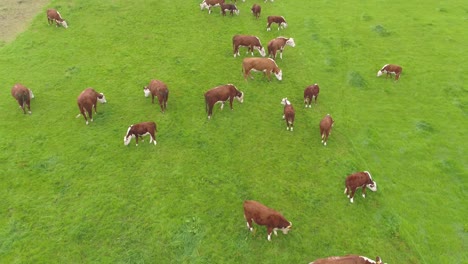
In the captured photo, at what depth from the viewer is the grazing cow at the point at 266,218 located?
37.2 feet

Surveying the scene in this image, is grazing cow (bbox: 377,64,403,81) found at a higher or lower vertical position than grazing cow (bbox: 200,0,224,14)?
lower

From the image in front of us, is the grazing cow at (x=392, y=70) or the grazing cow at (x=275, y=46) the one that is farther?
the grazing cow at (x=275, y=46)

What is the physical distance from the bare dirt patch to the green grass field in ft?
2.69

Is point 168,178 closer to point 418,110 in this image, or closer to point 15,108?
point 15,108

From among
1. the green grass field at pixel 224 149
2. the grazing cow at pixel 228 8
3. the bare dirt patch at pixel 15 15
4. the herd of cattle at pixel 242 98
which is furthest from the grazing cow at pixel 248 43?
the bare dirt patch at pixel 15 15

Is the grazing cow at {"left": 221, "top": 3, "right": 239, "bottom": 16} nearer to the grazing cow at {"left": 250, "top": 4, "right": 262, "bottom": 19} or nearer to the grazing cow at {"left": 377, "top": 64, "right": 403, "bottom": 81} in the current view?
the grazing cow at {"left": 250, "top": 4, "right": 262, "bottom": 19}

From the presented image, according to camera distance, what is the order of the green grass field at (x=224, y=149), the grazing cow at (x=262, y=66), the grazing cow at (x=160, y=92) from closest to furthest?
the green grass field at (x=224, y=149)
the grazing cow at (x=160, y=92)
the grazing cow at (x=262, y=66)

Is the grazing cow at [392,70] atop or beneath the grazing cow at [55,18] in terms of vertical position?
beneath

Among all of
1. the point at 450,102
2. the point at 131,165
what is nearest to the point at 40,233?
the point at 131,165

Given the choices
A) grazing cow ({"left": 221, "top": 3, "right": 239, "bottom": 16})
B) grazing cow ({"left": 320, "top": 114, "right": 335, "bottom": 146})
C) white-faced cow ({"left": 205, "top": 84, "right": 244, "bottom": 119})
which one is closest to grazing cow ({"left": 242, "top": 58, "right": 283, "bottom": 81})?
white-faced cow ({"left": 205, "top": 84, "right": 244, "bottom": 119})

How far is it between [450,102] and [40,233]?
18.8 metres

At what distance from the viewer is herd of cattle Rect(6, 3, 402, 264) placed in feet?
37.5

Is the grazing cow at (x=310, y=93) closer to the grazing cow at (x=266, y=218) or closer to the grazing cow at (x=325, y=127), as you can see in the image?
the grazing cow at (x=325, y=127)

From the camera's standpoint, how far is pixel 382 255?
1132 cm
